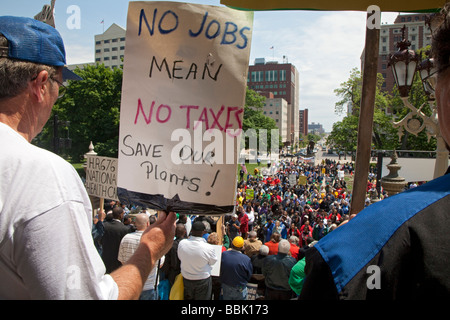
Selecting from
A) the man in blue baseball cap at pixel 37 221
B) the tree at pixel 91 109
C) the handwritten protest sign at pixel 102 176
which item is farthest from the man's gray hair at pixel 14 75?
the tree at pixel 91 109

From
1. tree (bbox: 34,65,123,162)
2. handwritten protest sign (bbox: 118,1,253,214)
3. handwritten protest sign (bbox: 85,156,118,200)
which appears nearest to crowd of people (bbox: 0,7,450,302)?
handwritten protest sign (bbox: 118,1,253,214)

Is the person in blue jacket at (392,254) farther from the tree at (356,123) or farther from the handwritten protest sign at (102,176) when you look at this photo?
the tree at (356,123)

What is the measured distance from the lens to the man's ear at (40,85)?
4.09 feet

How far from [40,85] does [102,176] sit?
6177 millimetres

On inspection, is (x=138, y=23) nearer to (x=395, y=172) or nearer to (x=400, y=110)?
(x=395, y=172)

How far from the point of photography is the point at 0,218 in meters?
0.89

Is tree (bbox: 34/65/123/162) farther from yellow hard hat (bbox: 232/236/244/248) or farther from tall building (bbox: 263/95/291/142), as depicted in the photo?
tall building (bbox: 263/95/291/142)

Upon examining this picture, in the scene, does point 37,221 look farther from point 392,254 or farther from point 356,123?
point 356,123

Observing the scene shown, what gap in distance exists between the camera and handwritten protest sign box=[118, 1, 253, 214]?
78.0 inches

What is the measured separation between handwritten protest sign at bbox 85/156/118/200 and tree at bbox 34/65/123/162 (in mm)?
29264

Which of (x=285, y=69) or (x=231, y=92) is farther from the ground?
(x=285, y=69)

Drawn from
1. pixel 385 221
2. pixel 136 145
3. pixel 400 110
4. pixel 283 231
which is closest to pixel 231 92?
pixel 136 145

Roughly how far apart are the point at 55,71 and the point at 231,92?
95cm

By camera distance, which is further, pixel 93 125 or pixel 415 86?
pixel 93 125
